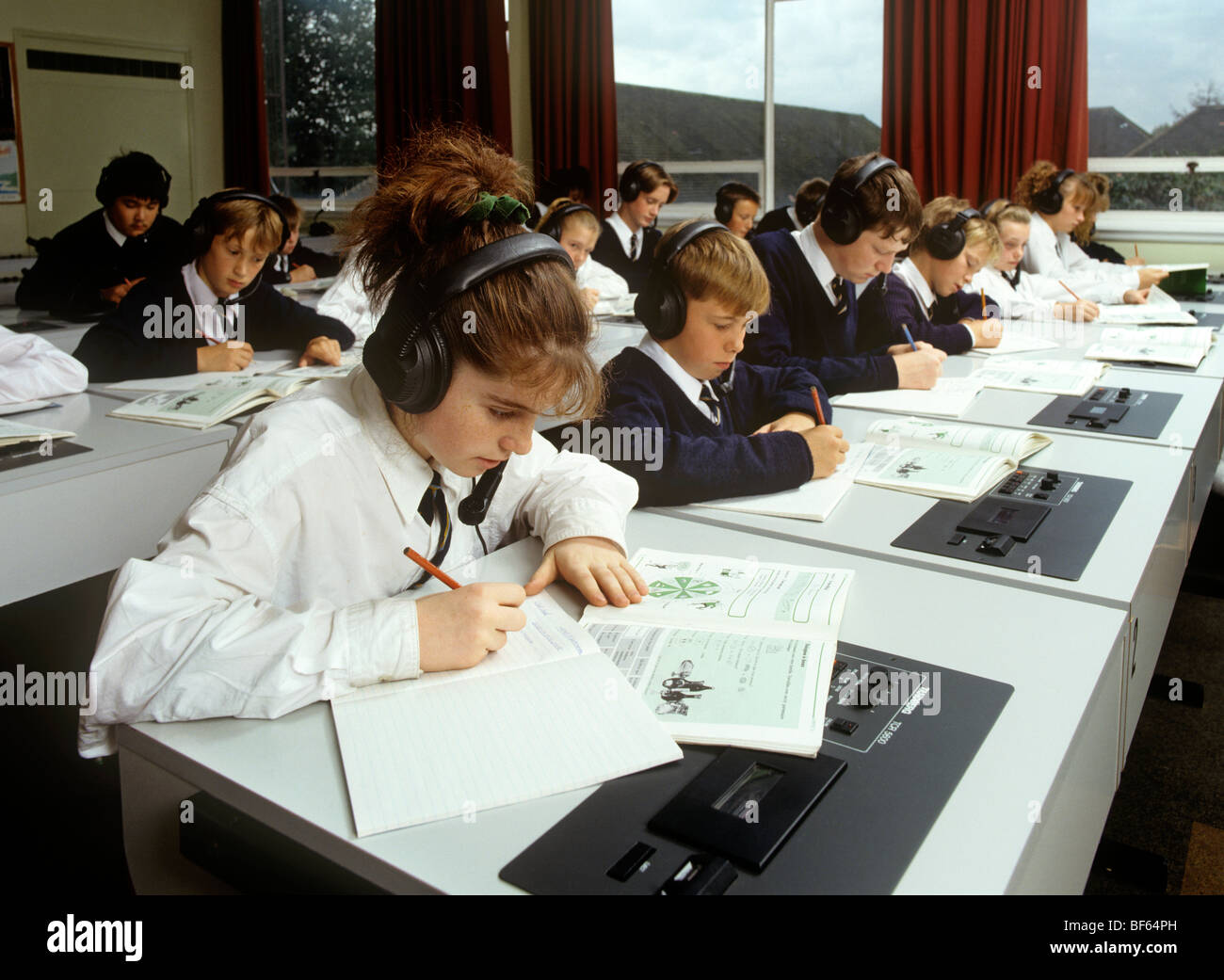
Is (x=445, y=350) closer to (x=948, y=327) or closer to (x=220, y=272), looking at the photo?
(x=220, y=272)

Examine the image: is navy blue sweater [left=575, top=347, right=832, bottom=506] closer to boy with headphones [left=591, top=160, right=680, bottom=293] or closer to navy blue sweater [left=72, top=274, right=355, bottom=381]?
navy blue sweater [left=72, top=274, right=355, bottom=381]

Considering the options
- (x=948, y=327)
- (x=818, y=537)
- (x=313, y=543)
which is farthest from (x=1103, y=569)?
(x=948, y=327)

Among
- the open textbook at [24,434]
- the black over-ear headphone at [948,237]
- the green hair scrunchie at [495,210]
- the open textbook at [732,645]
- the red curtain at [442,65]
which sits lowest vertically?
the open textbook at [732,645]

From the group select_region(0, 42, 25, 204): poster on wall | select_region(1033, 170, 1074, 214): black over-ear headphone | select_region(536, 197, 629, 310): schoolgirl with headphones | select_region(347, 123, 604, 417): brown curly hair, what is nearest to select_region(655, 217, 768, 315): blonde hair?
select_region(347, 123, 604, 417): brown curly hair

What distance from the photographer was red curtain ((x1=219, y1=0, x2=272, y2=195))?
653cm

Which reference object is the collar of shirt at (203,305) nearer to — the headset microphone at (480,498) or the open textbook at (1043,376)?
the headset microphone at (480,498)

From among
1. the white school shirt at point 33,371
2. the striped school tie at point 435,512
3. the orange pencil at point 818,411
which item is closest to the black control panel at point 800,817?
the striped school tie at point 435,512

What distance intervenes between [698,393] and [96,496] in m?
1.00

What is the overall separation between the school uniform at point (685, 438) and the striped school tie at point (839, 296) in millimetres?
645

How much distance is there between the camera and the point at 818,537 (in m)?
1.24

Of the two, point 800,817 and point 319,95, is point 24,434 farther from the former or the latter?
point 319,95

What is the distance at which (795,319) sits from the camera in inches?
93.6

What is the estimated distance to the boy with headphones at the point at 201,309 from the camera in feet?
7.28

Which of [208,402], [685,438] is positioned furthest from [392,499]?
[208,402]
